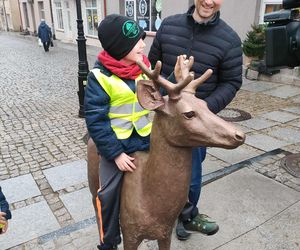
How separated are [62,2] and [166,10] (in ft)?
42.7

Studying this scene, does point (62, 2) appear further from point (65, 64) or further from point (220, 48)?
point (220, 48)

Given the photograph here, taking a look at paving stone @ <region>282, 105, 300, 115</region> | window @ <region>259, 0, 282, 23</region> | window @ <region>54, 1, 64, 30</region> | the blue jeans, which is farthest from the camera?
window @ <region>54, 1, 64, 30</region>

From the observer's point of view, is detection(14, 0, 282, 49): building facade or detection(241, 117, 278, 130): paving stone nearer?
detection(241, 117, 278, 130): paving stone

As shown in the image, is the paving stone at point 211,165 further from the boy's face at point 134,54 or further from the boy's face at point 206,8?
the boy's face at point 134,54

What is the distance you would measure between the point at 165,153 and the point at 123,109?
1.40ft

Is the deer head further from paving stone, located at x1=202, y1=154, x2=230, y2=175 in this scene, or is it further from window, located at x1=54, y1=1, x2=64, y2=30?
window, located at x1=54, y1=1, x2=64, y2=30

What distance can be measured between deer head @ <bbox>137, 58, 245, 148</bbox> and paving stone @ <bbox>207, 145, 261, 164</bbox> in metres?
2.95

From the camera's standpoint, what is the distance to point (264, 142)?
5023 mm

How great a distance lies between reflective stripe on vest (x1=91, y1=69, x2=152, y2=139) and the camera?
6.16 ft

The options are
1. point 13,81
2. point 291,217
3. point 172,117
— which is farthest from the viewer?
point 13,81

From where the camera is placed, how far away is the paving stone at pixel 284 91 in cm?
767

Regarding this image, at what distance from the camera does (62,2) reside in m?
22.0

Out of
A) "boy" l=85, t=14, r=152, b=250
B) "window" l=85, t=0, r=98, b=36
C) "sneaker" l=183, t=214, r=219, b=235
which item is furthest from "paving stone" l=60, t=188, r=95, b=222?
"window" l=85, t=0, r=98, b=36

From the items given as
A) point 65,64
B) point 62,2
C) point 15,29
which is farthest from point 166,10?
point 15,29
